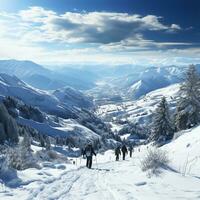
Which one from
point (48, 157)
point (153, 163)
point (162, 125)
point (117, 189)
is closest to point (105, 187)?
point (117, 189)

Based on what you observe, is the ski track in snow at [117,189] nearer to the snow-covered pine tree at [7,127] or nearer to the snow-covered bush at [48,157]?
the snow-covered bush at [48,157]

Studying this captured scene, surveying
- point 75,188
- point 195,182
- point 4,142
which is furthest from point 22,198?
point 4,142

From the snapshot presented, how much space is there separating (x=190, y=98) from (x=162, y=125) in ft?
30.6

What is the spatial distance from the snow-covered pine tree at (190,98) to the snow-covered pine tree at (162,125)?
564cm

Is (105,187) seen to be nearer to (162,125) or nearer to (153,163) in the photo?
(153,163)

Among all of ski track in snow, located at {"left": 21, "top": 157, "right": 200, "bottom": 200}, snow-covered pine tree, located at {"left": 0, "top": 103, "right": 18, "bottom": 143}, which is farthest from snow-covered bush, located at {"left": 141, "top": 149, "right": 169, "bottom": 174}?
snow-covered pine tree, located at {"left": 0, "top": 103, "right": 18, "bottom": 143}

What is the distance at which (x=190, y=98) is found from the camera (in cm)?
5416

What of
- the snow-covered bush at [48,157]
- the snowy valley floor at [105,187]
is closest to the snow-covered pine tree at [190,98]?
the snow-covered bush at [48,157]

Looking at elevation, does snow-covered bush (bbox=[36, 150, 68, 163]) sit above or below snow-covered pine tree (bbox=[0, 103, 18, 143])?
below

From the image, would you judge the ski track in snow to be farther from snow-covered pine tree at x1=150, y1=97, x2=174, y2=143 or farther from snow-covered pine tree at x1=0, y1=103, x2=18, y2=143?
snow-covered pine tree at x1=0, y1=103, x2=18, y2=143

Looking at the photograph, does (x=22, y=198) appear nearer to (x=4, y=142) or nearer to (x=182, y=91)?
(x=182, y=91)

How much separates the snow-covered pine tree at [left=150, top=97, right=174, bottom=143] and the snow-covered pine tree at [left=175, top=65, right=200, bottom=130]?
18.5ft

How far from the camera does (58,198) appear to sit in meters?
11.9

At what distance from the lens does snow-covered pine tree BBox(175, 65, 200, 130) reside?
54.1m
